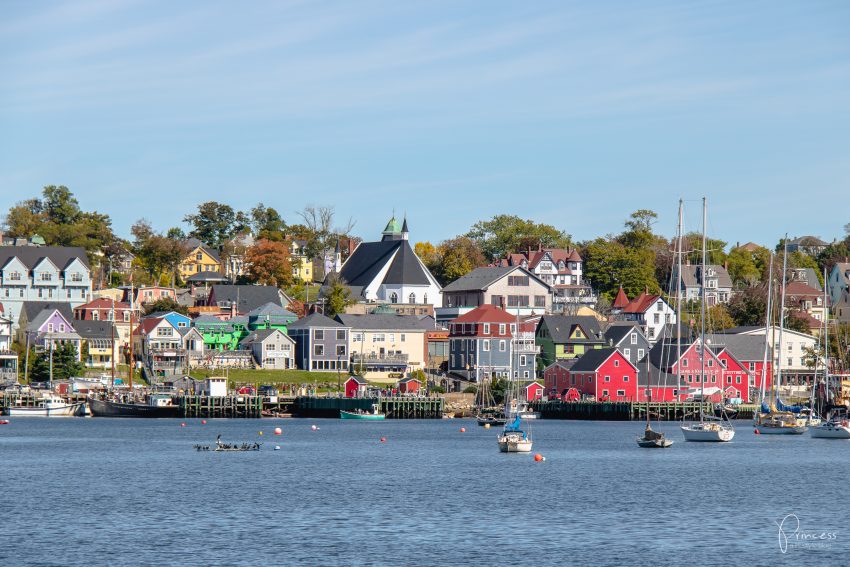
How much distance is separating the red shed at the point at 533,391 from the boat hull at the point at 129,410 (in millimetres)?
36124

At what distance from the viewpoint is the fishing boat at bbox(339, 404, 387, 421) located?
132 m

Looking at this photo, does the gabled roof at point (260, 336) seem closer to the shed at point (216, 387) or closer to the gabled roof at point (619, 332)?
the shed at point (216, 387)

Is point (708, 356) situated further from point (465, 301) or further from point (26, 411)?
point (26, 411)

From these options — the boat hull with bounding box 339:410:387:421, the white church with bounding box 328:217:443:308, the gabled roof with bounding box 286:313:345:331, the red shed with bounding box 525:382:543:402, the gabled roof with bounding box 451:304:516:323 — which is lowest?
the boat hull with bounding box 339:410:387:421

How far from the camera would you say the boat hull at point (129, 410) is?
129 m

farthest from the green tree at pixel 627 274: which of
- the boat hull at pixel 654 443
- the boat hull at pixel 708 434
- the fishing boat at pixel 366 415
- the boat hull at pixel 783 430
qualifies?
the boat hull at pixel 654 443

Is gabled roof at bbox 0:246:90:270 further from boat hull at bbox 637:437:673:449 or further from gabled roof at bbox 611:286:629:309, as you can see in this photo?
boat hull at bbox 637:437:673:449

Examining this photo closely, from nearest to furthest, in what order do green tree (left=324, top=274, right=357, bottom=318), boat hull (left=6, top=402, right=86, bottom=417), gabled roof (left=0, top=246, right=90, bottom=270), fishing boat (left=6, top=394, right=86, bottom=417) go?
boat hull (left=6, top=402, right=86, bottom=417)
fishing boat (left=6, top=394, right=86, bottom=417)
gabled roof (left=0, top=246, right=90, bottom=270)
green tree (left=324, top=274, right=357, bottom=318)

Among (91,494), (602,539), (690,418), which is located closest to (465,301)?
(690,418)

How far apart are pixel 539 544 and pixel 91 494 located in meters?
23.9

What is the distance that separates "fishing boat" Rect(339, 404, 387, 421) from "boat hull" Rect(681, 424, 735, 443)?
136 ft

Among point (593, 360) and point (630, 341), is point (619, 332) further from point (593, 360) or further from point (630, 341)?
point (593, 360)

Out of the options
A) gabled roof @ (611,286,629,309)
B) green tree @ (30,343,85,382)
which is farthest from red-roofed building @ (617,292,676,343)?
green tree @ (30,343,85,382)

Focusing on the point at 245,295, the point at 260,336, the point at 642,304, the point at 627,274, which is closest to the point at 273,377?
the point at 260,336
